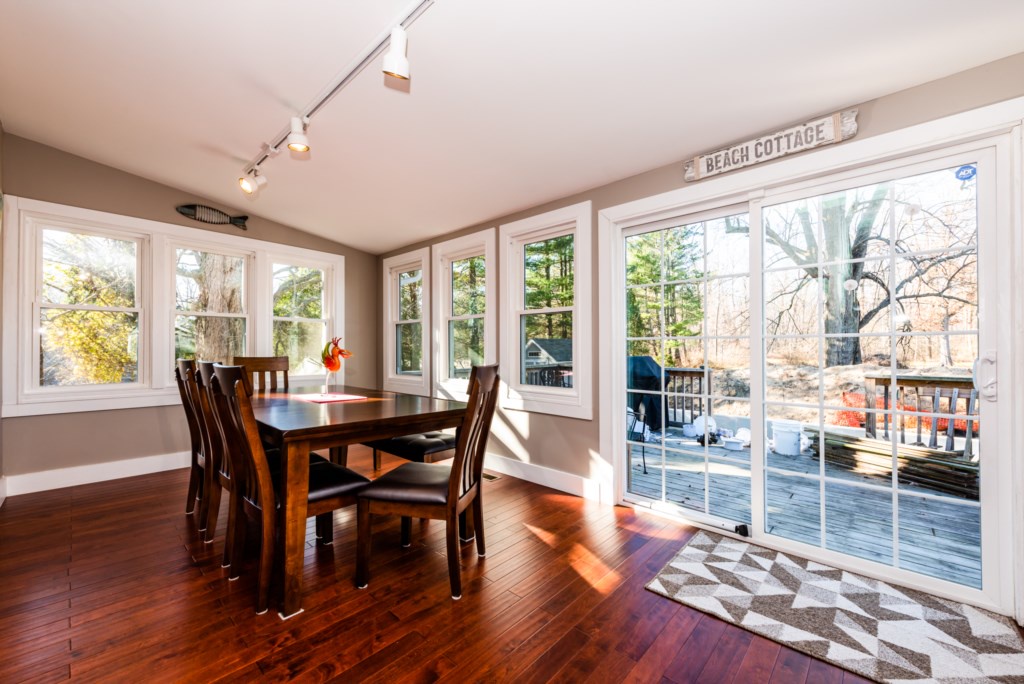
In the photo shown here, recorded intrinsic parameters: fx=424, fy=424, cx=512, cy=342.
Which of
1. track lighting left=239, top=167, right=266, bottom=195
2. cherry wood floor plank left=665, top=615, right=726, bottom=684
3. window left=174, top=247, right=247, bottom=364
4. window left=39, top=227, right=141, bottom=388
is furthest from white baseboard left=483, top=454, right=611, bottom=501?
window left=39, top=227, right=141, bottom=388

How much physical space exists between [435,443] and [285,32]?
241 centimetres

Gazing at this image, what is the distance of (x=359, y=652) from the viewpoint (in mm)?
1589

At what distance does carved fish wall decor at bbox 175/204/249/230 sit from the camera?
4074mm

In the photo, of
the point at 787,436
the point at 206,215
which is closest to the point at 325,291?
the point at 206,215

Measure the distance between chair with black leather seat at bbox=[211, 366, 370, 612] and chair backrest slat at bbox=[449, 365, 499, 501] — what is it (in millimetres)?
482

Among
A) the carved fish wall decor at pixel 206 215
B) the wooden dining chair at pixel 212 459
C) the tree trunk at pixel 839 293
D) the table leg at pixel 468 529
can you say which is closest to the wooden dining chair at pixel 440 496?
the table leg at pixel 468 529

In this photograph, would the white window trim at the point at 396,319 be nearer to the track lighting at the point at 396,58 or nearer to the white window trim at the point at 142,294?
the white window trim at the point at 142,294

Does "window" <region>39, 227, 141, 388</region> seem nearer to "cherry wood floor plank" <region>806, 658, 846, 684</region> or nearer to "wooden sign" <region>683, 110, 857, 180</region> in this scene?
"wooden sign" <region>683, 110, 857, 180</region>

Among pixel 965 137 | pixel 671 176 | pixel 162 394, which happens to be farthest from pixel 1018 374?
pixel 162 394

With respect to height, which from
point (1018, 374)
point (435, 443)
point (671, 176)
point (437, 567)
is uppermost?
point (671, 176)

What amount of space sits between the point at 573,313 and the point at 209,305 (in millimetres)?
3649

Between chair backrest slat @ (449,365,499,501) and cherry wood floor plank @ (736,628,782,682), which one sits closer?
cherry wood floor plank @ (736,628,782,682)

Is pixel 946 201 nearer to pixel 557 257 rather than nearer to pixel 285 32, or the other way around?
pixel 557 257

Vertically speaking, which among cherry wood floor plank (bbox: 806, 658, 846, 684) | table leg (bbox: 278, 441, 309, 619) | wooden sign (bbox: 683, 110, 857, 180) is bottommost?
cherry wood floor plank (bbox: 806, 658, 846, 684)
